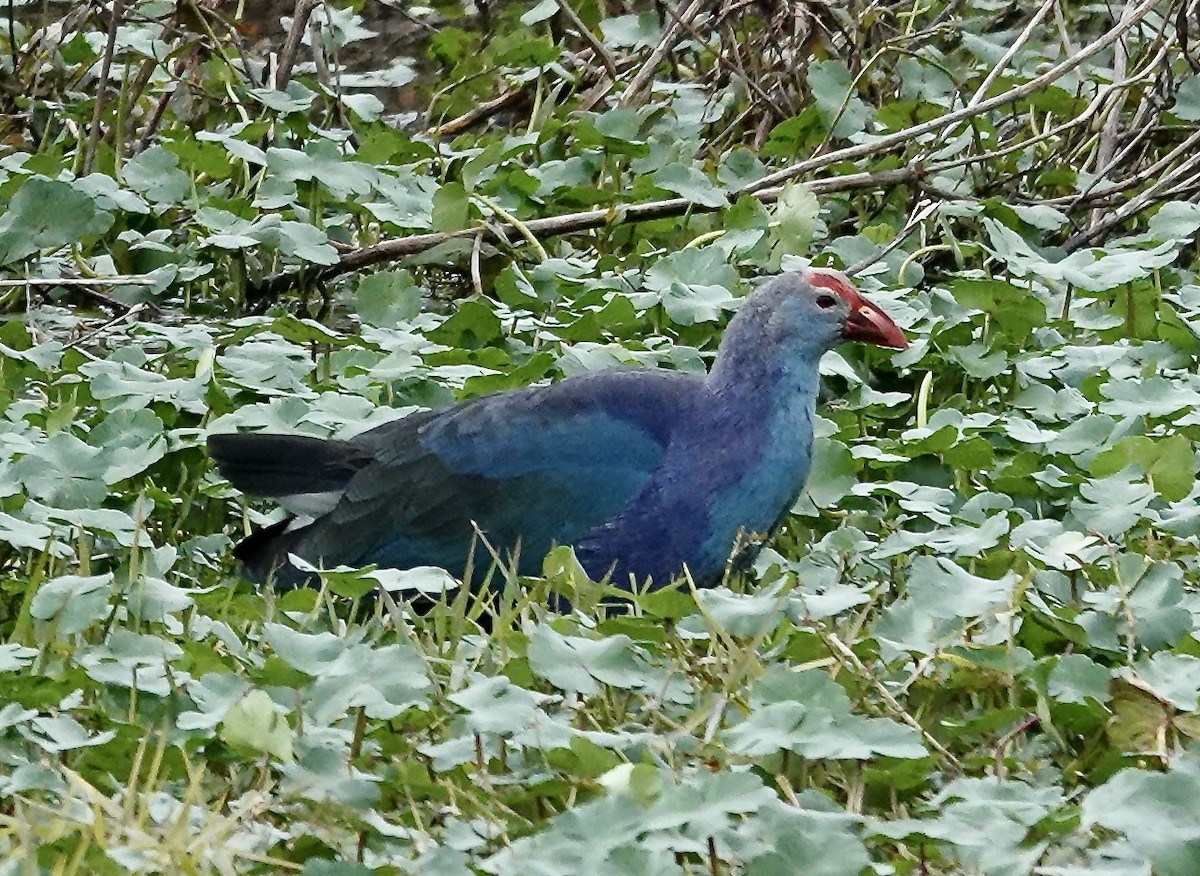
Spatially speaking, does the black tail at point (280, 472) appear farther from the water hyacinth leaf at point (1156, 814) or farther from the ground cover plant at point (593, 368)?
the water hyacinth leaf at point (1156, 814)

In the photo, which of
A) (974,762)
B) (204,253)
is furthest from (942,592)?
(204,253)

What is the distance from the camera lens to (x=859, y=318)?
3252mm

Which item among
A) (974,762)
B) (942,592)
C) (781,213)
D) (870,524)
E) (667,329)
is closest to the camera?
(974,762)

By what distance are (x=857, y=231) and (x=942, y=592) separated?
2354 mm

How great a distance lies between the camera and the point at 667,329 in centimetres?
392

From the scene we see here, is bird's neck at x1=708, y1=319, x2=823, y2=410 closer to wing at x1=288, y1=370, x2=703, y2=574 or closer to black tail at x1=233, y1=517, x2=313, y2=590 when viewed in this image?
wing at x1=288, y1=370, x2=703, y2=574

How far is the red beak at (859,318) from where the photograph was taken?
3.24 metres

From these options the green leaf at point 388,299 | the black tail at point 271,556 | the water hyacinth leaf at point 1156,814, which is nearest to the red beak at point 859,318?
the black tail at point 271,556

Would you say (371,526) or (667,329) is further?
(667,329)

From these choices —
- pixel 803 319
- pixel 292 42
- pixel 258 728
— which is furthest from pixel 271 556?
pixel 292 42

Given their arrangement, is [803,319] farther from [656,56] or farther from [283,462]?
[656,56]

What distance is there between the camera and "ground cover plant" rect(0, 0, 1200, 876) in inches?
84.5

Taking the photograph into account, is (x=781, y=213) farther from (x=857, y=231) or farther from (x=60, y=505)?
(x=60, y=505)

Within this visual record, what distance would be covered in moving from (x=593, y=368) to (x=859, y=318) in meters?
0.49
